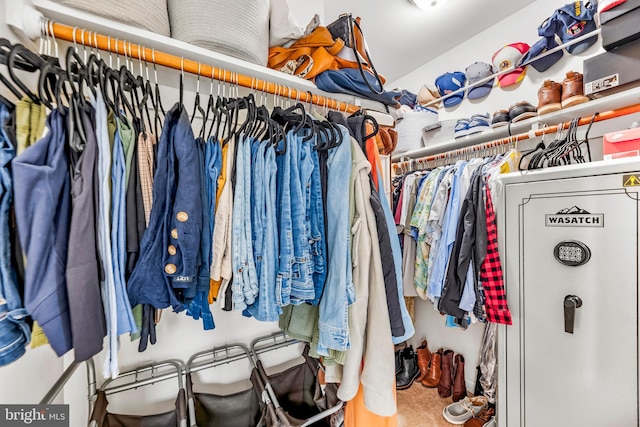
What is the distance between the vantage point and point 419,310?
2.38 meters

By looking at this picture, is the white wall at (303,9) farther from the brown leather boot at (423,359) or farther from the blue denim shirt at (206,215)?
the brown leather boot at (423,359)

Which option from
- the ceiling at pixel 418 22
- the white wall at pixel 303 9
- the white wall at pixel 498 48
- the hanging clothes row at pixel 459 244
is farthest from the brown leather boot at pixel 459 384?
the ceiling at pixel 418 22

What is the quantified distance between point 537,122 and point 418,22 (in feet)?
3.91

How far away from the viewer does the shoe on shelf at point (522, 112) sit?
152cm

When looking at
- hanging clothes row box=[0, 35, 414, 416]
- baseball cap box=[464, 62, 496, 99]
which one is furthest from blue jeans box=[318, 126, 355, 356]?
baseball cap box=[464, 62, 496, 99]

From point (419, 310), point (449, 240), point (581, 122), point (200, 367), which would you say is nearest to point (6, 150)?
point (200, 367)

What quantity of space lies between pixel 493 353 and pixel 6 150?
2.38 meters

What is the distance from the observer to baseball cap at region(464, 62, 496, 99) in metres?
1.98

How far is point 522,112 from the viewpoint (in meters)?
1.55

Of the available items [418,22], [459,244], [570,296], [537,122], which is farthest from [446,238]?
[418,22]

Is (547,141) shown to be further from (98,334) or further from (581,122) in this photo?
(98,334)

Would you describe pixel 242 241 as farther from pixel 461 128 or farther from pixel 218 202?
pixel 461 128

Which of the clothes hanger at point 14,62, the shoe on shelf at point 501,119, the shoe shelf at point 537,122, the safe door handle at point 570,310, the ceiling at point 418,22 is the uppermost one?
the ceiling at point 418,22

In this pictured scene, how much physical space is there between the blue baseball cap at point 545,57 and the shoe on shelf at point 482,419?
2251 millimetres
